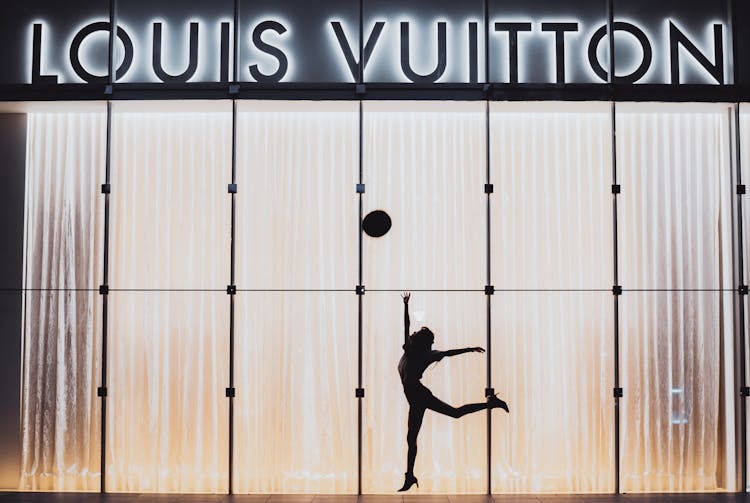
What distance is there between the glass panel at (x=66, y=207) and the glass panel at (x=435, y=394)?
3.14 metres

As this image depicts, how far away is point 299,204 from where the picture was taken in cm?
761

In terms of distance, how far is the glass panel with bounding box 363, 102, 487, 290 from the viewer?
7.57 meters

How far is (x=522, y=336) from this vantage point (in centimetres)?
755

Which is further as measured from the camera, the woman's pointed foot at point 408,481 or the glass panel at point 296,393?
the glass panel at point 296,393

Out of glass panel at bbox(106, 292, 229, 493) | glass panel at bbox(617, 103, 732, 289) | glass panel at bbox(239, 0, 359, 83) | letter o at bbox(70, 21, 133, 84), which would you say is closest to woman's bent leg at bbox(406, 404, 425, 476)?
glass panel at bbox(106, 292, 229, 493)

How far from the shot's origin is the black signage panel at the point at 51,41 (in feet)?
25.0

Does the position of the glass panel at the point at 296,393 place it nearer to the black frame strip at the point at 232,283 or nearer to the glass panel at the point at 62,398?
the black frame strip at the point at 232,283

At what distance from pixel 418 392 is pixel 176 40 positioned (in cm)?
467

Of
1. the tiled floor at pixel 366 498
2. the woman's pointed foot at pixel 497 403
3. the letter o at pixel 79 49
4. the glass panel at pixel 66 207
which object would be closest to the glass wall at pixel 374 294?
the glass panel at pixel 66 207

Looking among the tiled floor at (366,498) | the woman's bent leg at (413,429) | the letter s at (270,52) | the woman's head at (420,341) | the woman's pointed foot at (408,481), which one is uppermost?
the letter s at (270,52)

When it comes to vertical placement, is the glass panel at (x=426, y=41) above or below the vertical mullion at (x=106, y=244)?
above

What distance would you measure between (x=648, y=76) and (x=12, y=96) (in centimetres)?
695

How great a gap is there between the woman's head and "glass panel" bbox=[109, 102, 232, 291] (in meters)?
2.17

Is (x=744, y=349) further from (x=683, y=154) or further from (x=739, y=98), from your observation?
(x=739, y=98)
